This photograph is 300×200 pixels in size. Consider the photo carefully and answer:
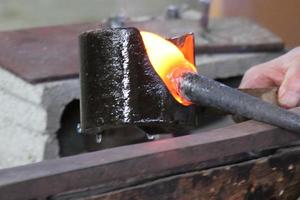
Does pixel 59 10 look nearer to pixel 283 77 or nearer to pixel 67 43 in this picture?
pixel 67 43

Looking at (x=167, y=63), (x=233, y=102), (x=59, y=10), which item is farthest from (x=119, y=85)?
(x=59, y=10)

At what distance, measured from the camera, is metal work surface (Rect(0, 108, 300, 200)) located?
89cm

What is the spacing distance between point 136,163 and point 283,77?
25.5 inches

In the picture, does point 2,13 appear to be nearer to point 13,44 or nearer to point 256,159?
point 13,44

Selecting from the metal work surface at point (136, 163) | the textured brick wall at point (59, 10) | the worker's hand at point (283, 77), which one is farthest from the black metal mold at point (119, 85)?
the textured brick wall at point (59, 10)

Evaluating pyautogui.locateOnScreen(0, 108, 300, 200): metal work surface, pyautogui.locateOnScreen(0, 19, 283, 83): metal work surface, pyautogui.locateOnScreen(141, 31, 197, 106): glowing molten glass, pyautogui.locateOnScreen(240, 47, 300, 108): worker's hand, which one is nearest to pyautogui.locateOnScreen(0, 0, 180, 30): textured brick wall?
pyautogui.locateOnScreen(0, 19, 283, 83): metal work surface

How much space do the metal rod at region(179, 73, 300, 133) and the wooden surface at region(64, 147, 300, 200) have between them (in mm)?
66

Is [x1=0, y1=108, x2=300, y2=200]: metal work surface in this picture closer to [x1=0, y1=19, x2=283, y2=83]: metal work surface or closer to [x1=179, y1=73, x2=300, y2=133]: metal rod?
[x1=179, y1=73, x2=300, y2=133]: metal rod

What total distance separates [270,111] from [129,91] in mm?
244

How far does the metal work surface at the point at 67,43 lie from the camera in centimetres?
196

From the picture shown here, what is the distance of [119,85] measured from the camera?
3.67ft

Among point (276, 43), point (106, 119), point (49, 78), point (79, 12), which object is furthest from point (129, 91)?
point (79, 12)

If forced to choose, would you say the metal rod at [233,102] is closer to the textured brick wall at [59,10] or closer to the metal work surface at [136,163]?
the metal work surface at [136,163]

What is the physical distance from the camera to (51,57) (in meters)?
2.05
